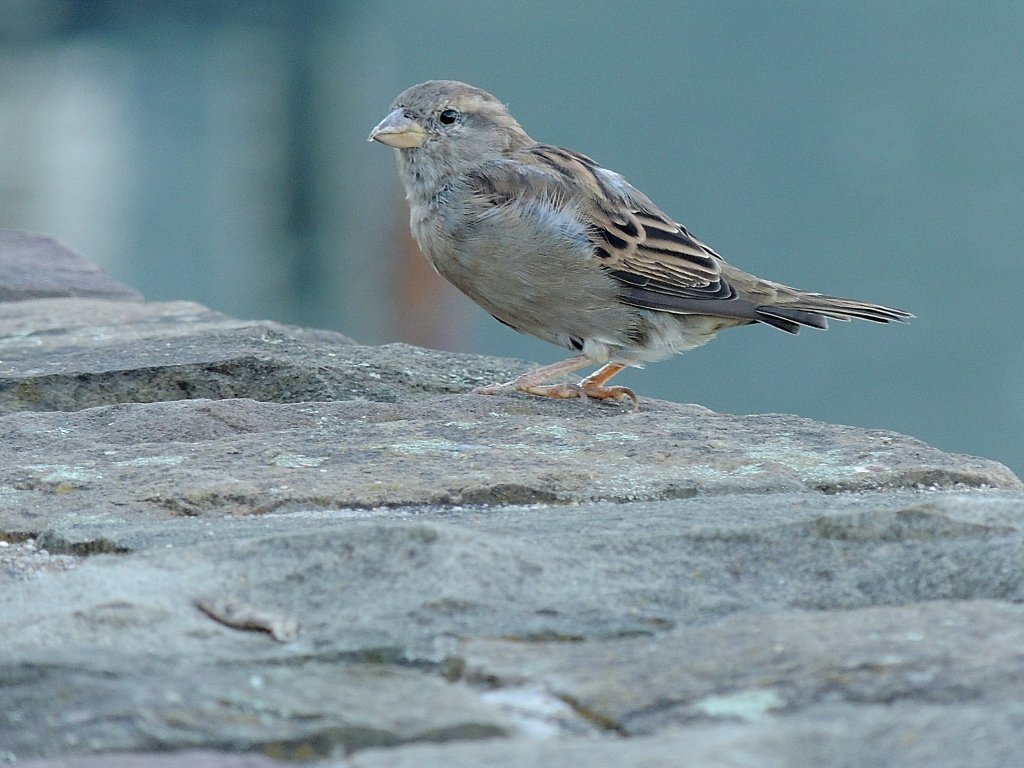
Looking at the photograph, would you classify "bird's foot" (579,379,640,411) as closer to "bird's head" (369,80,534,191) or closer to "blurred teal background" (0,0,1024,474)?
"bird's head" (369,80,534,191)

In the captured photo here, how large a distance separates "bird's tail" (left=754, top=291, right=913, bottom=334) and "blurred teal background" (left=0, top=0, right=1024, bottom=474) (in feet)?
16.1

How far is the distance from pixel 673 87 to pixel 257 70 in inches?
130

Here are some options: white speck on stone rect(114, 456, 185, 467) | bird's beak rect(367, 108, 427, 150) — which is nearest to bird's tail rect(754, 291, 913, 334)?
bird's beak rect(367, 108, 427, 150)

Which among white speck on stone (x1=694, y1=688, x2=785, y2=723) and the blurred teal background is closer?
white speck on stone (x1=694, y1=688, x2=785, y2=723)

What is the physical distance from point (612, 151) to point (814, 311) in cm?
584

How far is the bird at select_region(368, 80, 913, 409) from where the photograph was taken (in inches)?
176

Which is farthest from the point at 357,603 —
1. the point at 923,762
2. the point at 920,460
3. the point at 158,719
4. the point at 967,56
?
the point at 967,56

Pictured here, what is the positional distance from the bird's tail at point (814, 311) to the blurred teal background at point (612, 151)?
492cm

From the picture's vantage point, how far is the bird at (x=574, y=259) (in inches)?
176

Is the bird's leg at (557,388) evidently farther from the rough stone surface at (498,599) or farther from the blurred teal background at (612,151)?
the blurred teal background at (612,151)

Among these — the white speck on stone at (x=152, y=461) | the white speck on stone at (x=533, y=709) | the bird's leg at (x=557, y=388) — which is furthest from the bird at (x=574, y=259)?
the white speck on stone at (x=533, y=709)

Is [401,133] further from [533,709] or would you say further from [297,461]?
[533,709]

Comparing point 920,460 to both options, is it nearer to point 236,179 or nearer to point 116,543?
point 116,543

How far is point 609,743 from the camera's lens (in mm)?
1384
